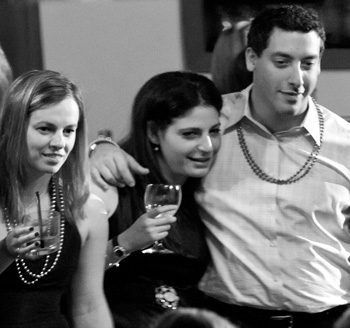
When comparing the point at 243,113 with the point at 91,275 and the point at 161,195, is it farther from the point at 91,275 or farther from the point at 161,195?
→ the point at 91,275

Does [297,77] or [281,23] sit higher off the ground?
[281,23]

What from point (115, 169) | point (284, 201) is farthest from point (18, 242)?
point (284, 201)

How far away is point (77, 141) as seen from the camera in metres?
2.38

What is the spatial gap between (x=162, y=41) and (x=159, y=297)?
1394 mm

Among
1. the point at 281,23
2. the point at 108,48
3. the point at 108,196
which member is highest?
the point at 281,23

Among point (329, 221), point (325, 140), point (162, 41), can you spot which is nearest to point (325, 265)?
point (329, 221)

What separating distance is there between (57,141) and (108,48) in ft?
4.54

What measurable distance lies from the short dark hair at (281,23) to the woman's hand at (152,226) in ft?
2.07

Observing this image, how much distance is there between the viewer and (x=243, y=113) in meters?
2.69

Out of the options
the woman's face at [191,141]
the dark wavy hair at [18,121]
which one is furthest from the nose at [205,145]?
the dark wavy hair at [18,121]

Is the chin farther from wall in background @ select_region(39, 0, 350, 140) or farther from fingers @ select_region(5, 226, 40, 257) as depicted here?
wall in background @ select_region(39, 0, 350, 140)

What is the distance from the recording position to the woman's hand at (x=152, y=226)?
2420 mm

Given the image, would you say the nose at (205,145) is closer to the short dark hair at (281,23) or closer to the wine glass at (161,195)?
the wine glass at (161,195)

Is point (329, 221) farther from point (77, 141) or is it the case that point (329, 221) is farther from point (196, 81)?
point (77, 141)
